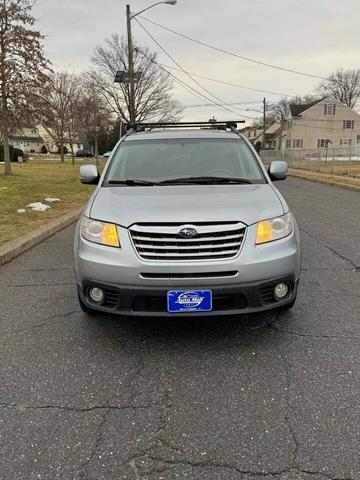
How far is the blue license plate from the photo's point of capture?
3.14 meters

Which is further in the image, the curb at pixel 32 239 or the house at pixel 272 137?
the house at pixel 272 137

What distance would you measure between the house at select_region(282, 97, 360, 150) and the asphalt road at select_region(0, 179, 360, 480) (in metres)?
62.3

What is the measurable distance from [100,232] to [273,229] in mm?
1353

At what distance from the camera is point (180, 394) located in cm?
285

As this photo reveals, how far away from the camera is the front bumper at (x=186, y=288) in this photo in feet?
10.4

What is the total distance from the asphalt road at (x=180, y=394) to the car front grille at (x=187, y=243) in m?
0.79

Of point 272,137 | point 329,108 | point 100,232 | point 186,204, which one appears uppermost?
point 329,108

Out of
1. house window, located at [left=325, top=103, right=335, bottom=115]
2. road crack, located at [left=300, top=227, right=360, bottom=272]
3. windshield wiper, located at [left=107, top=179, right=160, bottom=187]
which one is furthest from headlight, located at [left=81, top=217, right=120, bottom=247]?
house window, located at [left=325, top=103, right=335, bottom=115]

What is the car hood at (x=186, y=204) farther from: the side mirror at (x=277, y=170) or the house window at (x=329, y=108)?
the house window at (x=329, y=108)

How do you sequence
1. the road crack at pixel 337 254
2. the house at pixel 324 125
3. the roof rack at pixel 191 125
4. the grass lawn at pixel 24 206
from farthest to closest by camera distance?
the house at pixel 324 125 → the grass lawn at pixel 24 206 → the road crack at pixel 337 254 → the roof rack at pixel 191 125

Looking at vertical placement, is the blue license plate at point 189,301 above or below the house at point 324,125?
below

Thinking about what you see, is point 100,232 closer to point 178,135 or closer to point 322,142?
point 178,135

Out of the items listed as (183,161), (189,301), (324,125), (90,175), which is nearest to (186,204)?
(189,301)

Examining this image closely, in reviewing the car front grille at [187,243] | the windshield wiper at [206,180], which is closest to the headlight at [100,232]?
the car front grille at [187,243]
